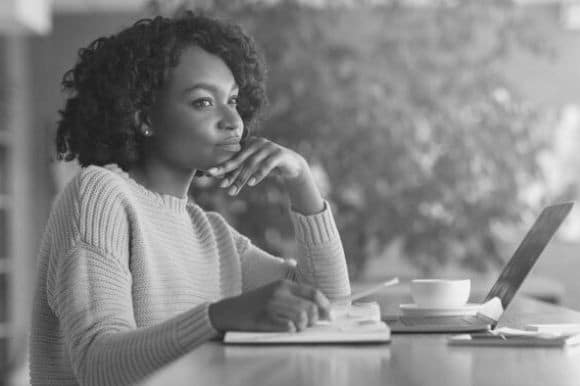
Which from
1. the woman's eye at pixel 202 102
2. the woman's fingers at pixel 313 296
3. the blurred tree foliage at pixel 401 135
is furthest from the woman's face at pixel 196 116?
the blurred tree foliage at pixel 401 135

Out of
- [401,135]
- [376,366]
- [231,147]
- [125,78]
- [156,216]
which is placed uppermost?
[401,135]

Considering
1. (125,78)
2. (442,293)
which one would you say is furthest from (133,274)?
(442,293)

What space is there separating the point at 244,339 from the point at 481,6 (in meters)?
3.99

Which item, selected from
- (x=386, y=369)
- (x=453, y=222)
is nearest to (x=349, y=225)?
(x=453, y=222)

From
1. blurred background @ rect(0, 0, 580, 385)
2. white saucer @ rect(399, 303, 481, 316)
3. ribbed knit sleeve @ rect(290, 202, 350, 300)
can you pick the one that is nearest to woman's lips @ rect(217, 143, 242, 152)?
ribbed knit sleeve @ rect(290, 202, 350, 300)

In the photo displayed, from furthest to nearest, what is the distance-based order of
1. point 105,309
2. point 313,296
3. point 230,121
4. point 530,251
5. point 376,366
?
point 230,121 < point 530,251 < point 105,309 < point 313,296 < point 376,366

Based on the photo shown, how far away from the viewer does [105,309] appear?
1270 millimetres

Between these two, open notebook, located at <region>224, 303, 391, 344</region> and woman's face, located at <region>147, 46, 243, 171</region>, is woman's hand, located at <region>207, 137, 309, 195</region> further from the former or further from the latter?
open notebook, located at <region>224, 303, 391, 344</region>

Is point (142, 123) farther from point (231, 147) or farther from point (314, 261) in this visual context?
point (314, 261)

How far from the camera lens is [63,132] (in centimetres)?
174

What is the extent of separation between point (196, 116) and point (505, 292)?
56cm

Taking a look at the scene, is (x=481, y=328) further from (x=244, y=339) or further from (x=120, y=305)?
(x=120, y=305)

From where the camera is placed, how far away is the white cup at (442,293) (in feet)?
4.88

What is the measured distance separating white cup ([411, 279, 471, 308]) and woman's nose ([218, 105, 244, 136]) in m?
0.37
